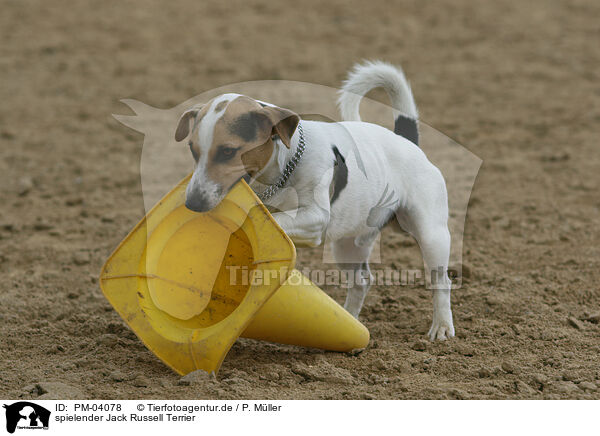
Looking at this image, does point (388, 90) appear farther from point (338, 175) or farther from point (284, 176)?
point (284, 176)

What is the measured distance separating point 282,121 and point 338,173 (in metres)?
0.57

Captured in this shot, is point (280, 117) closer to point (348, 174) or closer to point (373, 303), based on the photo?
point (348, 174)

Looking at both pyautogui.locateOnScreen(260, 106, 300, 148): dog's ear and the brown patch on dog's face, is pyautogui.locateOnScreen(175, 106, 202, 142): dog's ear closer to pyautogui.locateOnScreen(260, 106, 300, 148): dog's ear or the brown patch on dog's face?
the brown patch on dog's face

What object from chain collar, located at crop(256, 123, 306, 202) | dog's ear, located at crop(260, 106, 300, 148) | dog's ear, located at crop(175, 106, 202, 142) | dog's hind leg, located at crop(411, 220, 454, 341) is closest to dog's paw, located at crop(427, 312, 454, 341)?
dog's hind leg, located at crop(411, 220, 454, 341)

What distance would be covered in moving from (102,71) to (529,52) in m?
6.39

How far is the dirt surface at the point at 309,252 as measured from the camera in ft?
13.4

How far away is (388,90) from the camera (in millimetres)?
5035

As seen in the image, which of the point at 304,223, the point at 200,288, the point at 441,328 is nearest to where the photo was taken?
the point at 304,223

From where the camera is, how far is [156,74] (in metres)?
11.2

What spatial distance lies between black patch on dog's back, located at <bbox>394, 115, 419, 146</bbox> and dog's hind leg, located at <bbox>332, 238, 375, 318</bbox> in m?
0.70

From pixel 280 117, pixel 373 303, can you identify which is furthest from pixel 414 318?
pixel 280 117

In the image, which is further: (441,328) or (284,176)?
(441,328)

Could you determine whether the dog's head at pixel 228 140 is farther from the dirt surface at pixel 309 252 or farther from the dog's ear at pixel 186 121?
the dirt surface at pixel 309 252

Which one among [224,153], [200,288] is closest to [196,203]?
[224,153]
